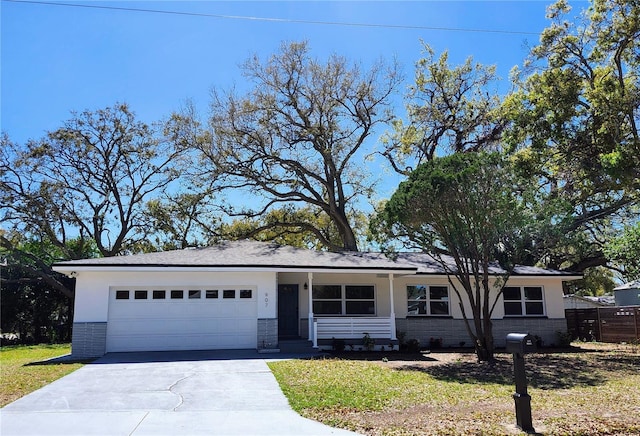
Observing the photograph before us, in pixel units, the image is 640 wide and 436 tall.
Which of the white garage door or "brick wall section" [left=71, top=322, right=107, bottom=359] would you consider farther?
the white garage door

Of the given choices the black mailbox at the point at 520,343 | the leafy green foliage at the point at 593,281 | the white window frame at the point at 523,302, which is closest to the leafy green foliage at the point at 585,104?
the white window frame at the point at 523,302

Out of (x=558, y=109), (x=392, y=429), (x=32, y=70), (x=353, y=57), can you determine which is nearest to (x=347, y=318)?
(x=558, y=109)

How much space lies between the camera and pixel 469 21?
44.4 ft

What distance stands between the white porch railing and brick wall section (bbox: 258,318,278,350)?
1.39 m

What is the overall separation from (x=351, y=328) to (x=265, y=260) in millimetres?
3870

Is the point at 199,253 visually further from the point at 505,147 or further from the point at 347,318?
the point at 505,147

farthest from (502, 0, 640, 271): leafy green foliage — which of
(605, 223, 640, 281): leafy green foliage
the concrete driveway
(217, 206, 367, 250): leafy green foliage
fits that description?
(217, 206, 367, 250): leafy green foliage

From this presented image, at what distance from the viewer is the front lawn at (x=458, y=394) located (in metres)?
6.96

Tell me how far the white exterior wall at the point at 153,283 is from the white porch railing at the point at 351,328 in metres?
1.67

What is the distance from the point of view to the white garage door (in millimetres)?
16422

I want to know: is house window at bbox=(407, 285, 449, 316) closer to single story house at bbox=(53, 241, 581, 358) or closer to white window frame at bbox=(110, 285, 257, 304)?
single story house at bbox=(53, 241, 581, 358)

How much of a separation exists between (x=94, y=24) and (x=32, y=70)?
4.87m

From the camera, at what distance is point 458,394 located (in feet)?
30.9

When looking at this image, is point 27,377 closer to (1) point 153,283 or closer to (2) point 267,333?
(1) point 153,283
